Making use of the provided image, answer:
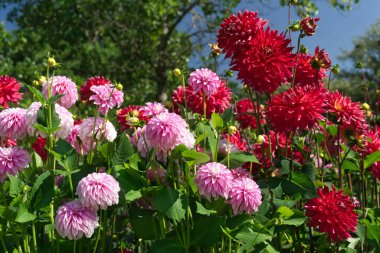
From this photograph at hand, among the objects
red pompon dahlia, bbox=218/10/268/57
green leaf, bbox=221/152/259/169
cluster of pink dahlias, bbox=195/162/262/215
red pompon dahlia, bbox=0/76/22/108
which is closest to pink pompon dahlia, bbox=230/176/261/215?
cluster of pink dahlias, bbox=195/162/262/215

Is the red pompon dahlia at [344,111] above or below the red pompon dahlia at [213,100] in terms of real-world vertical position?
below

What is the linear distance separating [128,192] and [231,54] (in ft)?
2.10

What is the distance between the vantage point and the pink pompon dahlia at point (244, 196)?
1.45m

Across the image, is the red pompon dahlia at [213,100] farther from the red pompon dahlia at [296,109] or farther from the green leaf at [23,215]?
the green leaf at [23,215]

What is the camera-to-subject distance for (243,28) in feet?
5.88

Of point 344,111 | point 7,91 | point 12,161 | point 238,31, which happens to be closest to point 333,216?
point 344,111

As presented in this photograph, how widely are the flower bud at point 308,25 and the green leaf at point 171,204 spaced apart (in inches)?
31.8

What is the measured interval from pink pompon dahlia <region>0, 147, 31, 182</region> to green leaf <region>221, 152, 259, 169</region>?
658 mm

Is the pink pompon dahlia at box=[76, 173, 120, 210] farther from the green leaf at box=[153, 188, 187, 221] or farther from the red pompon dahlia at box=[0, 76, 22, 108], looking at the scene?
the red pompon dahlia at box=[0, 76, 22, 108]

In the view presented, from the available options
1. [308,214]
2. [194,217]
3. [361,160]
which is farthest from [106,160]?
[361,160]

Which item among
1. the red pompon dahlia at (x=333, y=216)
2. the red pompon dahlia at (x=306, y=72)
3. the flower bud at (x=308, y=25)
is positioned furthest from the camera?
the red pompon dahlia at (x=306, y=72)

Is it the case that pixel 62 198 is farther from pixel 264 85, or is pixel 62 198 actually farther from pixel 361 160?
pixel 361 160

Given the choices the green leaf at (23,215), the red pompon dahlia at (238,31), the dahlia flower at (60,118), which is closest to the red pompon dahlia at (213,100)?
the red pompon dahlia at (238,31)

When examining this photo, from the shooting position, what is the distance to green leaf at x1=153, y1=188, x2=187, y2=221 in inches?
56.1
